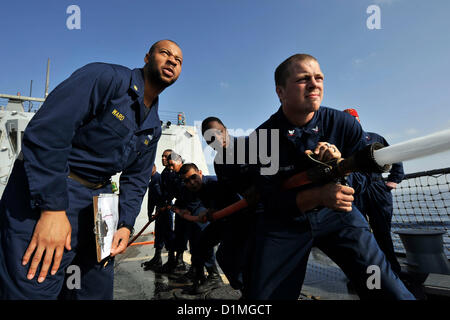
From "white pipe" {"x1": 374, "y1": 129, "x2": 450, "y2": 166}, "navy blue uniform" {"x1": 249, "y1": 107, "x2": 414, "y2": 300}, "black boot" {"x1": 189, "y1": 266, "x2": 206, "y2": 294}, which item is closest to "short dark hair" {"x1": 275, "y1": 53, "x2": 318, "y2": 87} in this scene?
"navy blue uniform" {"x1": 249, "y1": 107, "x2": 414, "y2": 300}

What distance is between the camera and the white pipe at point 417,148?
918 mm

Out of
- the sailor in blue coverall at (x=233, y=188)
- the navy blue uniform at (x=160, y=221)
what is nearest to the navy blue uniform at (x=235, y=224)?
the sailor in blue coverall at (x=233, y=188)

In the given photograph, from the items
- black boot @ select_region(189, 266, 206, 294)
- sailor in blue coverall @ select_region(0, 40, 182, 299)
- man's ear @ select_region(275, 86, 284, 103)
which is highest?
man's ear @ select_region(275, 86, 284, 103)

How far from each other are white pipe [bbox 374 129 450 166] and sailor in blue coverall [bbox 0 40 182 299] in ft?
4.88

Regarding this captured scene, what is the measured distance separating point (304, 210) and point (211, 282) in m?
2.72

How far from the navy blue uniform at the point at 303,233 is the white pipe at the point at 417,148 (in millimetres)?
649

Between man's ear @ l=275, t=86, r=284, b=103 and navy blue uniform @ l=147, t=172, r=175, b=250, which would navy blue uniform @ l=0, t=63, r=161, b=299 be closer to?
man's ear @ l=275, t=86, r=284, b=103

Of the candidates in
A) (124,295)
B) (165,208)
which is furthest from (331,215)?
(165,208)

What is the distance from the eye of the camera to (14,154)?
11.5 meters

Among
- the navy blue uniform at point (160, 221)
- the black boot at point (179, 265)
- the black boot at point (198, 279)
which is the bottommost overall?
the black boot at point (179, 265)

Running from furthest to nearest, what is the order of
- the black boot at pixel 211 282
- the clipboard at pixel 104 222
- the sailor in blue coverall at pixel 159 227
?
1. the sailor in blue coverall at pixel 159 227
2. the black boot at pixel 211 282
3. the clipboard at pixel 104 222

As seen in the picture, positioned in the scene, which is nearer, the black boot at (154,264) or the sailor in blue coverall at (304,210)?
the sailor in blue coverall at (304,210)

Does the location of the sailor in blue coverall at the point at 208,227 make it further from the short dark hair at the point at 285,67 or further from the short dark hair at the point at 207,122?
the short dark hair at the point at 285,67

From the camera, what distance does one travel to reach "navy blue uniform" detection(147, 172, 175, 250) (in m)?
5.16
